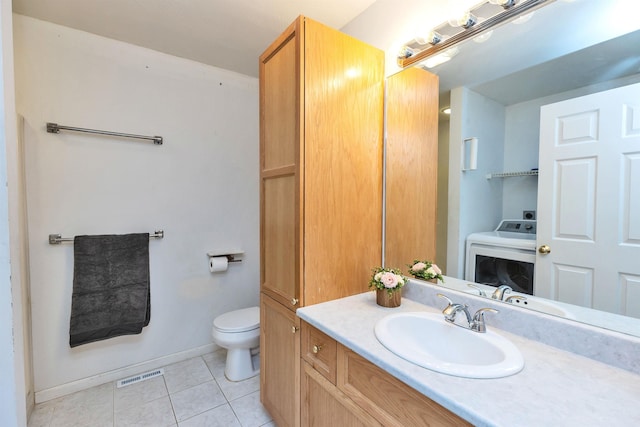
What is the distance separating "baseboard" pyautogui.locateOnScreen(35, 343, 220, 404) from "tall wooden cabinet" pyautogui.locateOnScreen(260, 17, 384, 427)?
0.98 meters

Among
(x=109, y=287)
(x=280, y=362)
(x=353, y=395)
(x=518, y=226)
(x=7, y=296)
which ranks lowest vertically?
(x=280, y=362)

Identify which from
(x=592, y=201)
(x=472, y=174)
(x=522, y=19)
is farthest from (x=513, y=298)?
(x=522, y=19)

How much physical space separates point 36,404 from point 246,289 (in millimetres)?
1442

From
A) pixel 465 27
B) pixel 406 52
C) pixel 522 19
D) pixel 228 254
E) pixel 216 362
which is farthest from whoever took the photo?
pixel 228 254

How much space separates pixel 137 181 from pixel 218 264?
85 cm

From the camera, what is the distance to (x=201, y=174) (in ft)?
7.40

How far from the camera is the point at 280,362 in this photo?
1.43 metres

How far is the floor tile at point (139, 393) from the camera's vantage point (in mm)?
1739

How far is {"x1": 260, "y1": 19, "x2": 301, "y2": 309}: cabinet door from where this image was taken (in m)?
1.27

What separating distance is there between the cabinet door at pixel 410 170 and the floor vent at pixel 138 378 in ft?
6.24

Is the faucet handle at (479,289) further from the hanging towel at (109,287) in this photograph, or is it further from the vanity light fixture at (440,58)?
the hanging towel at (109,287)

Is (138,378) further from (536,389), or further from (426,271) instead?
(536,389)

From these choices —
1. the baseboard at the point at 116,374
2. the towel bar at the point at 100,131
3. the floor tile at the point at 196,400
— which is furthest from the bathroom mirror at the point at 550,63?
the baseboard at the point at 116,374

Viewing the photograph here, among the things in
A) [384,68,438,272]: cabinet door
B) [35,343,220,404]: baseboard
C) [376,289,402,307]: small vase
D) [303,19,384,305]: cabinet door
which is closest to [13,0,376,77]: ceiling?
[303,19,384,305]: cabinet door
